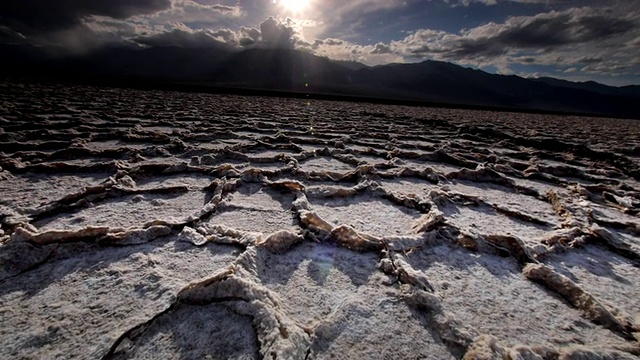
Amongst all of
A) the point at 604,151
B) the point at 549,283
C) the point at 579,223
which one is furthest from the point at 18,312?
the point at 604,151

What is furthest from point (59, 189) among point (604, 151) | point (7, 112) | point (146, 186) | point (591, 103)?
point (591, 103)

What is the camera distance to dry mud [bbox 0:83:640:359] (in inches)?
36.1

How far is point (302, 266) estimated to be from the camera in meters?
1.29

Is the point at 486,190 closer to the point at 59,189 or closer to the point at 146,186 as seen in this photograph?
the point at 146,186

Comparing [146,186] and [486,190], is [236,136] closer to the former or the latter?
[146,186]

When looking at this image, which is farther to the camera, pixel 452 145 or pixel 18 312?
pixel 452 145

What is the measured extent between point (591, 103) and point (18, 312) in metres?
191

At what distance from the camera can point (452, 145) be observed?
4684 millimetres

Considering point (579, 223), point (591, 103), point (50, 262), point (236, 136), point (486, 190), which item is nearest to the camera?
point (50, 262)

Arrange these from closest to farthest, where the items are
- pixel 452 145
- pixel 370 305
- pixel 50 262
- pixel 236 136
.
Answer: pixel 370 305 → pixel 50 262 → pixel 236 136 → pixel 452 145

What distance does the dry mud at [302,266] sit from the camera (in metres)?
0.92

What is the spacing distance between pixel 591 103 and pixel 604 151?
184691 millimetres

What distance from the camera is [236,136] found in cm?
434

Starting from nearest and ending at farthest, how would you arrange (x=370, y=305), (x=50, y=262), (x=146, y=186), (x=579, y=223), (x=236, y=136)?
(x=370, y=305) → (x=50, y=262) → (x=579, y=223) → (x=146, y=186) → (x=236, y=136)
